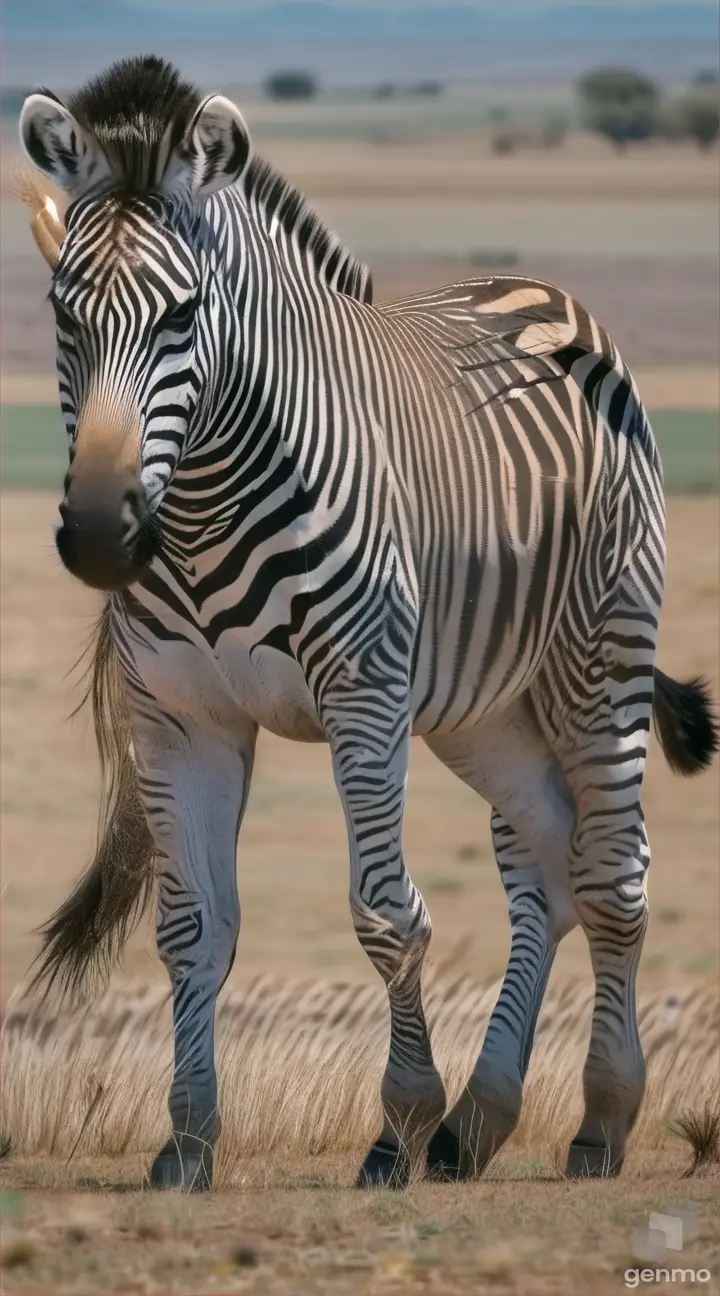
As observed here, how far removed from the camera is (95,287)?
18.1 feet

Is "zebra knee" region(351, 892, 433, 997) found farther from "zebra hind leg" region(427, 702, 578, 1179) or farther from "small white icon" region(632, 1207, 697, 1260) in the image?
"zebra hind leg" region(427, 702, 578, 1179)

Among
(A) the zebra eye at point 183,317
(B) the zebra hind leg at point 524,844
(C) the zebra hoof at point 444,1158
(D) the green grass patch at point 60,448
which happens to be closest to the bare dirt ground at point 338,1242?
(C) the zebra hoof at point 444,1158

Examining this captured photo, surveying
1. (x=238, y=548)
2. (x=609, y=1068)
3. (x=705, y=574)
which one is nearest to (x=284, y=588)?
(x=238, y=548)

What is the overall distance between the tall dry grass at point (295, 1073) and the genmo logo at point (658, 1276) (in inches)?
66.5

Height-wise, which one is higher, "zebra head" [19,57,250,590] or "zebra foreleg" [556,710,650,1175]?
"zebra head" [19,57,250,590]

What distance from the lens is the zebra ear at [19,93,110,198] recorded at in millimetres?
5656

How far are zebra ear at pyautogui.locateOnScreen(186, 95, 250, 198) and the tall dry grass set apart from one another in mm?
2801

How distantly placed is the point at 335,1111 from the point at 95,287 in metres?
3.09

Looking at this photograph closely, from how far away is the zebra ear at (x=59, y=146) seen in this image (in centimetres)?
566

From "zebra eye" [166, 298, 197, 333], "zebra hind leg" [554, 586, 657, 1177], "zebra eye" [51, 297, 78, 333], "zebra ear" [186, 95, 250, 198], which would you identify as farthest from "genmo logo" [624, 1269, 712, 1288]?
"zebra ear" [186, 95, 250, 198]

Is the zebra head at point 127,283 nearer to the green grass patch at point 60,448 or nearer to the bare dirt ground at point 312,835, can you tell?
the bare dirt ground at point 312,835

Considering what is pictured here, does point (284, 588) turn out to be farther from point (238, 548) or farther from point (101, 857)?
point (101, 857)

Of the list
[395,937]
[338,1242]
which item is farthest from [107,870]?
[338,1242]

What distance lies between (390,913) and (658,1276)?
1.38 meters
